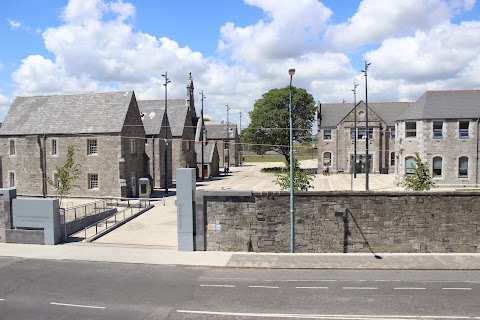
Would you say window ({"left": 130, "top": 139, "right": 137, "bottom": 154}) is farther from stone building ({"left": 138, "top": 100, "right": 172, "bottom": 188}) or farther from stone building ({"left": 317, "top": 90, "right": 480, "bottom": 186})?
stone building ({"left": 317, "top": 90, "right": 480, "bottom": 186})

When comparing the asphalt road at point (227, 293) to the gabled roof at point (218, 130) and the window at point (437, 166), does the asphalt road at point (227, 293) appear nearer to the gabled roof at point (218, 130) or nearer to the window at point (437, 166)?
the window at point (437, 166)

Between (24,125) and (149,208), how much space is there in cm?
1791

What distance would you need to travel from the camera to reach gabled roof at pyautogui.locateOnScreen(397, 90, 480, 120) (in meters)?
39.2

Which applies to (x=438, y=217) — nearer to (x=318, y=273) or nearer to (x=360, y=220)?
(x=360, y=220)

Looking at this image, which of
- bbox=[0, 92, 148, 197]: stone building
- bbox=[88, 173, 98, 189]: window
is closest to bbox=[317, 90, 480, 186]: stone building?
bbox=[0, 92, 148, 197]: stone building

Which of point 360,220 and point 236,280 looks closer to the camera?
point 236,280

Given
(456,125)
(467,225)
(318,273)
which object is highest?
(456,125)

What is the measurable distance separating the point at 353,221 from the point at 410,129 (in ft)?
85.7

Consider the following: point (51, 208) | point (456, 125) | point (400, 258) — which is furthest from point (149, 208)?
point (456, 125)

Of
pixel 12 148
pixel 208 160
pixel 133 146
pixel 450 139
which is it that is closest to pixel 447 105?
pixel 450 139

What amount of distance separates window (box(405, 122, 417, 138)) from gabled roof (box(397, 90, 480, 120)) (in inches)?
26.6

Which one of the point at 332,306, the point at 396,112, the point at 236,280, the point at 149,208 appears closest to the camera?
the point at 332,306

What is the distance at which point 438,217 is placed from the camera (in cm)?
1845

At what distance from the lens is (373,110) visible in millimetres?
56656
